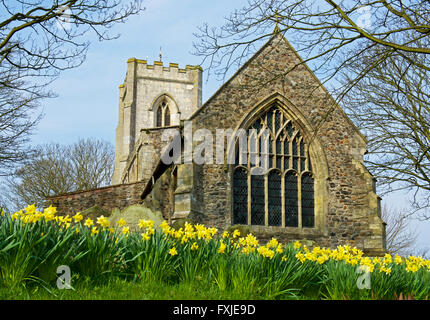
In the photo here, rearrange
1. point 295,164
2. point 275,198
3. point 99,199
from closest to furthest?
point 275,198, point 295,164, point 99,199

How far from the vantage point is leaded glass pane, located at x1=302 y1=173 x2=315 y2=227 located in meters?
16.6

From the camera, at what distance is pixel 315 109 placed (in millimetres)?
17281

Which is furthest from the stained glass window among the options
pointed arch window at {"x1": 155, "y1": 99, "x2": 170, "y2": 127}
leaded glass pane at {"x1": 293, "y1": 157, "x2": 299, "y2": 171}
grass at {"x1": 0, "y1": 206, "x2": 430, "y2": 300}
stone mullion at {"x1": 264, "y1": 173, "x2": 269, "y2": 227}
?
pointed arch window at {"x1": 155, "y1": 99, "x2": 170, "y2": 127}

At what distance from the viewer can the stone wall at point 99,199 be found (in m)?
18.3

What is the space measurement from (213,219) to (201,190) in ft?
3.07

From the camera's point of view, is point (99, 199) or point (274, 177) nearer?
point (274, 177)

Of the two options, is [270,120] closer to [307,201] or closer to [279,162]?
[279,162]

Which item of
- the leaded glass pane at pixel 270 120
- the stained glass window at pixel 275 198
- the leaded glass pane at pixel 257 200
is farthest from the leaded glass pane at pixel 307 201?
the leaded glass pane at pixel 270 120

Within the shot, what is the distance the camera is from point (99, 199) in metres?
18.6

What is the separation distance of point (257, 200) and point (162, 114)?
28.3 meters

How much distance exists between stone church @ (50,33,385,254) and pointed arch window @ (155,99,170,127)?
25064mm

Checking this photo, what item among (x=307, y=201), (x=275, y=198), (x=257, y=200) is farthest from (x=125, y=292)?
(x=307, y=201)
